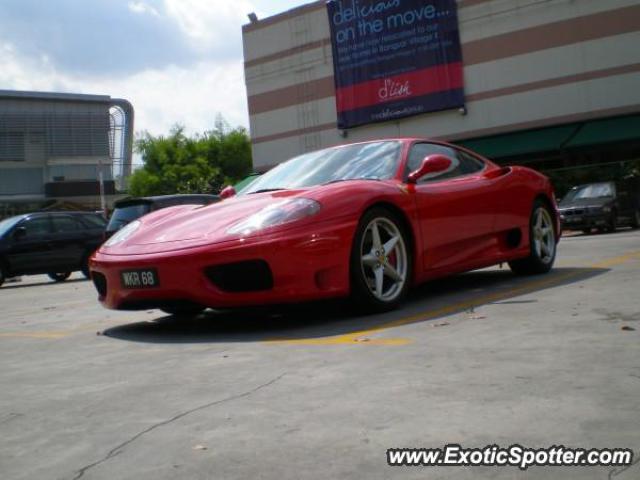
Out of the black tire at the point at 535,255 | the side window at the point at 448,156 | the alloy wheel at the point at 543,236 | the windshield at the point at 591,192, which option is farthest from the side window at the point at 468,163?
the windshield at the point at 591,192

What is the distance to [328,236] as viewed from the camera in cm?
471

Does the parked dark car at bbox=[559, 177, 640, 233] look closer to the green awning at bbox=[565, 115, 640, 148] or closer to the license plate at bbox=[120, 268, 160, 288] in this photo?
the green awning at bbox=[565, 115, 640, 148]

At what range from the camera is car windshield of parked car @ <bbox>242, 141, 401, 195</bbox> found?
5594mm

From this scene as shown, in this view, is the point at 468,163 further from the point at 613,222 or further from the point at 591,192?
the point at 591,192

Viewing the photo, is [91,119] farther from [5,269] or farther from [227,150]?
[5,269]

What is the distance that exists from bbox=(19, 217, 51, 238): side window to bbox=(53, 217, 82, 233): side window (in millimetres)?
155

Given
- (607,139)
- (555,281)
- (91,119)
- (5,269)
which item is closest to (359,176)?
Answer: (555,281)

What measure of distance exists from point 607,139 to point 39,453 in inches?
1038

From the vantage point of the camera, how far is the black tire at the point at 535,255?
6.86m

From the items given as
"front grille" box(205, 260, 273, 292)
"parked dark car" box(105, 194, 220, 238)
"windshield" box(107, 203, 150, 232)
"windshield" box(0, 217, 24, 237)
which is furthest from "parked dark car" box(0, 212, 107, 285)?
"front grille" box(205, 260, 273, 292)

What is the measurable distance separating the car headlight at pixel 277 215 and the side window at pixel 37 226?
37.4 feet

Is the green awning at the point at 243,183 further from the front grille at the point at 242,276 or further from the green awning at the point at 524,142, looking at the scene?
the green awning at the point at 524,142

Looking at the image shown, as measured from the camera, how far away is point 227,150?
237 feet

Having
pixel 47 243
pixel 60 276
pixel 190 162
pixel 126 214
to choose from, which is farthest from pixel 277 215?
pixel 190 162
